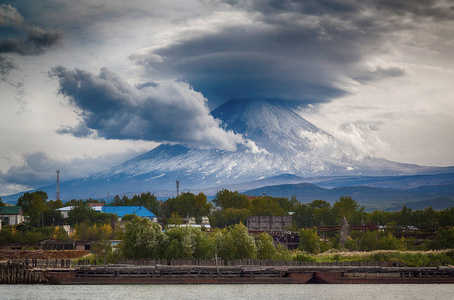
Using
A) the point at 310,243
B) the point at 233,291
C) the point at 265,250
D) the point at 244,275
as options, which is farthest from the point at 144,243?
the point at 310,243

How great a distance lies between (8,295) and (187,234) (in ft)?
98.3

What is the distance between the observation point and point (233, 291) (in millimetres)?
82250

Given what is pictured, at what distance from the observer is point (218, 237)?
102250 millimetres

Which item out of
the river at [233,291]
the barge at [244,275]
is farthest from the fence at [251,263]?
the river at [233,291]

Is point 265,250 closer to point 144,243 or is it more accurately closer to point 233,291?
point 144,243

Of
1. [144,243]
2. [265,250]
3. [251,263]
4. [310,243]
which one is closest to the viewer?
[251,263]

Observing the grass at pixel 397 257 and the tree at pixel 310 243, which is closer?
the grass at pixel 397 257

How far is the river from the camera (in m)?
76.7

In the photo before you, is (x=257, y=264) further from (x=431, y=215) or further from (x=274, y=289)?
(x=431, y=215)

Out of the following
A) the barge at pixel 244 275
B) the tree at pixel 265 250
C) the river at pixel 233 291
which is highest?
the tree at pixel 265 250

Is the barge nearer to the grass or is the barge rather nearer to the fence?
the fence

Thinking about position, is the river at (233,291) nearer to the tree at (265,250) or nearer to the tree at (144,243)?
the tree at (144,243)

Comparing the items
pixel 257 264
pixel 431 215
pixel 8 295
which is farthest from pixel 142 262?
pixel 431 215

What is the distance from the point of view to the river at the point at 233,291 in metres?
76.7
